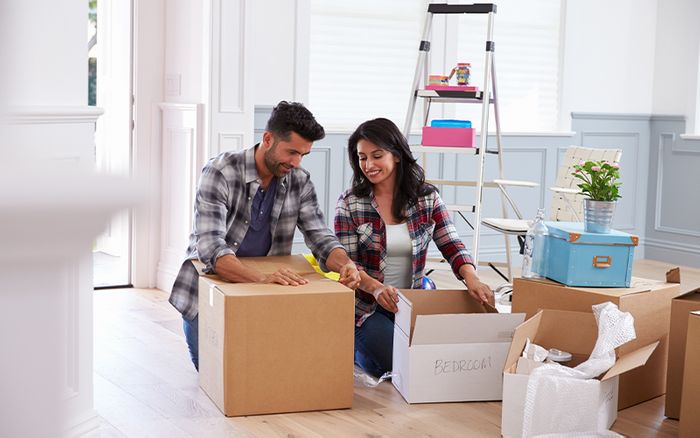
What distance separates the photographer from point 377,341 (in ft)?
10.5

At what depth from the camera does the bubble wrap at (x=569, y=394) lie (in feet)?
8.25

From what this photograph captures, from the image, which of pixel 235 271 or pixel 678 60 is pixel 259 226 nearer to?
pixel 235 271

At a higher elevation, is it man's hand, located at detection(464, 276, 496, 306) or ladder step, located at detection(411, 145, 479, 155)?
ladder step, located at detection(411, 145, 479, 155)

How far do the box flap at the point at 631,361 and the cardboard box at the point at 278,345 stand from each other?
2.49 feet

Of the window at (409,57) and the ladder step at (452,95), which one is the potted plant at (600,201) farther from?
the window at (409,57)

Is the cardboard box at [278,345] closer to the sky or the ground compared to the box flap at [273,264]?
closer to the ground

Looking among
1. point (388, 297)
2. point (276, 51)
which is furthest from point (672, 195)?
point (388, 297)

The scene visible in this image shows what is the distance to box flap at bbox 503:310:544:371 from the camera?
2609 mm

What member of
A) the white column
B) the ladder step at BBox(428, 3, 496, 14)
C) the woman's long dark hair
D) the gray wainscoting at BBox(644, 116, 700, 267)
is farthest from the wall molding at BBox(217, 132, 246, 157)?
the white column

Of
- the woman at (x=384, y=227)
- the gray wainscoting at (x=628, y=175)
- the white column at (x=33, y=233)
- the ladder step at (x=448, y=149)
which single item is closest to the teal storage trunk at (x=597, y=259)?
the woman at (x=384, y=227)

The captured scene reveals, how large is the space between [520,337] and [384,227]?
2.58ft

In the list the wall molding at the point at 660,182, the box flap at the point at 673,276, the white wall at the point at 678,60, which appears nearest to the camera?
the box flap at the point at 673,276

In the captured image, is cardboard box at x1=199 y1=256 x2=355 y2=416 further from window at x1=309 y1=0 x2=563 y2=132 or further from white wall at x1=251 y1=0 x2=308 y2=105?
window at x1=309 y1=0 x2=563 y2=132

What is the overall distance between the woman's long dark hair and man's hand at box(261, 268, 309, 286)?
60 centimetres
